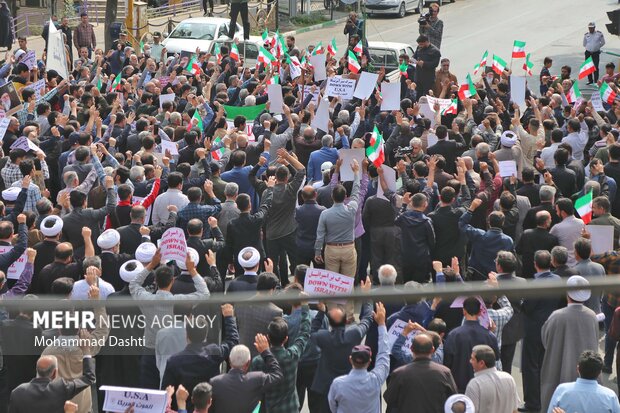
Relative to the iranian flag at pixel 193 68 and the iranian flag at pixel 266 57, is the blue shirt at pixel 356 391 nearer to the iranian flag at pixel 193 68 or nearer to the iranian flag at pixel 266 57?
the iranian flag at pixel 266 57

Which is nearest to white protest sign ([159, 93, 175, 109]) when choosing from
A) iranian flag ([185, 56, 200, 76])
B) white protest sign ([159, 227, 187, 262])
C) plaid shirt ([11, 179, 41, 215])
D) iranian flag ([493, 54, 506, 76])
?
iranian flag ([185, 56, 200, 76])

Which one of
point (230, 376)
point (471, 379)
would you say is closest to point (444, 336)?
point (471, 379)

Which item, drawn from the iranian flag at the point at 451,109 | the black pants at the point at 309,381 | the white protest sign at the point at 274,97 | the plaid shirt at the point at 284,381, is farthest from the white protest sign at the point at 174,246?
the iranian flag at the point at 451,109

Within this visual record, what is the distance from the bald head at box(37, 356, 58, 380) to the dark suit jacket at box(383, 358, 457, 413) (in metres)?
2.29

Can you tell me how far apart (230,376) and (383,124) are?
28.0 feet

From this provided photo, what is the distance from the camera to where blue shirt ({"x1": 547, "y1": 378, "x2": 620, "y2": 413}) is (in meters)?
6.68

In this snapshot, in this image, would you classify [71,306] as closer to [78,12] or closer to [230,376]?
[230,376]

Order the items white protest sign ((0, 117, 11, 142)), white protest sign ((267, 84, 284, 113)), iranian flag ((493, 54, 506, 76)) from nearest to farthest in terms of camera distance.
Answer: white protest sign ((0, 117, 11, 142))
white protest sign ((267, 84, 284, 113))
iranian flag ((493, 54, 506, 76))

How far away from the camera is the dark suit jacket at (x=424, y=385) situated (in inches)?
269

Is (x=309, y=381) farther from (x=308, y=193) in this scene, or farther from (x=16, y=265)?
(x=308, y=193)

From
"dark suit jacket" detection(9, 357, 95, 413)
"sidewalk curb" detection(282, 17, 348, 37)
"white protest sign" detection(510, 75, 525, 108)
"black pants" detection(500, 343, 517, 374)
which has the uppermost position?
"white protest sign" detection(510, 75, 525, 108)

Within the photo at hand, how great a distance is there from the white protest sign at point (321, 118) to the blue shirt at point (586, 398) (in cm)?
716

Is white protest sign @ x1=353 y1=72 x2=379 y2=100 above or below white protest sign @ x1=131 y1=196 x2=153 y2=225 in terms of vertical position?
above

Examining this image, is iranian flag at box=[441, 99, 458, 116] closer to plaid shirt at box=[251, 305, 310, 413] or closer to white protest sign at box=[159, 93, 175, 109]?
white protest sign at box=[159, 93, 175, 109]
